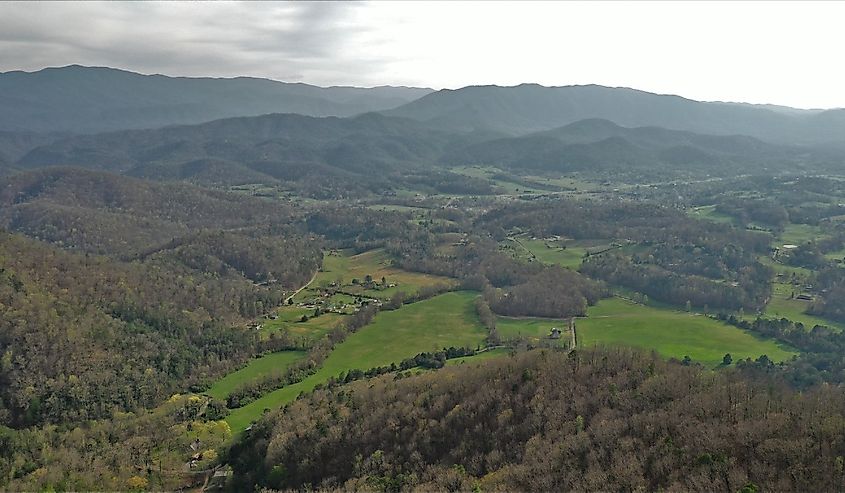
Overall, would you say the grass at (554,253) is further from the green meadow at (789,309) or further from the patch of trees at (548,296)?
the green meadow at (789,309)

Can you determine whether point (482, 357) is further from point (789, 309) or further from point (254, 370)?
point (789, 309)

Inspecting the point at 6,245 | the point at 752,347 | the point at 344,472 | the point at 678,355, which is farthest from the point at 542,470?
the point at 6,245

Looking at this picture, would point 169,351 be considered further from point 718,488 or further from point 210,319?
point 718,488

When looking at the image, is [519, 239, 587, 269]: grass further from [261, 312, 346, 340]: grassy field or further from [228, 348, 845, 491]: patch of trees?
[228, 348, 845, 491]: patch of trees

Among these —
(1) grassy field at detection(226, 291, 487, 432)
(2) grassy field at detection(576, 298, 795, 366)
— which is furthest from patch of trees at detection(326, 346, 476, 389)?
(2) grassy field at detection(576, 298, 795, 366)

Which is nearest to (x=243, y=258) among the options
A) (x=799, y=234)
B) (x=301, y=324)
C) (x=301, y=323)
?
(x=301, y=323)

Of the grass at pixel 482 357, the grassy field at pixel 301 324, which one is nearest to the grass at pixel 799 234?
the grass at pixel 482 357
